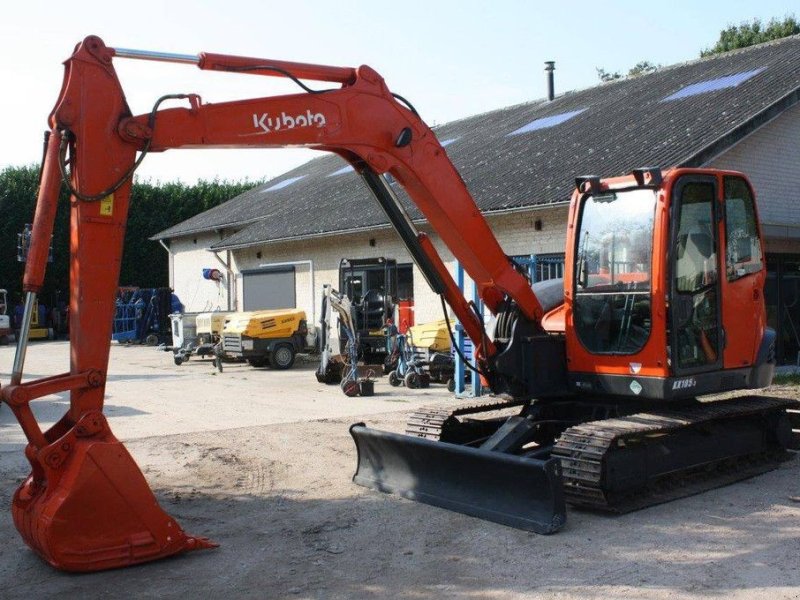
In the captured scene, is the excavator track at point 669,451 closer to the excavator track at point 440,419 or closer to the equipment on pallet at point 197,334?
the excavator track at point 440,419

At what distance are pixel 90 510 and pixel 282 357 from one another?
13.9m

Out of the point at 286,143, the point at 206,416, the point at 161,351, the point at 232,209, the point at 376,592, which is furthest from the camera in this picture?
the point at 232,209

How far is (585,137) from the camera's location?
18.4 meters

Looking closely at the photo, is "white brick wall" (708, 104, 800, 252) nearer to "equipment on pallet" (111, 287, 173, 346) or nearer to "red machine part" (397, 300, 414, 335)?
"red machine part" (397, 300, 414, 335)

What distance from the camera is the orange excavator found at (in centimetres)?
569

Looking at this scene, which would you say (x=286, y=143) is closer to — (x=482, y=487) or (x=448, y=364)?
(x=482, y=487)

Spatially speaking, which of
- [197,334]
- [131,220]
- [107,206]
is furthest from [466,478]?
[131,220]

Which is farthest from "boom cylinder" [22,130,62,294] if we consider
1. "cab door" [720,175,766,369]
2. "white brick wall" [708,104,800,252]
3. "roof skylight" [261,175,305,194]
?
"roof skylight" [261,175,305,194]

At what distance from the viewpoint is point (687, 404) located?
779 centimetres

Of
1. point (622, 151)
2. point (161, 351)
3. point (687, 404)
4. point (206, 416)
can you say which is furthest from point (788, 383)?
point (161, 351)

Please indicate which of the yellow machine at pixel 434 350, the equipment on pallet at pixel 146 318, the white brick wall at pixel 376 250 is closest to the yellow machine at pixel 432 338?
the yellow machine at pixel 434 350

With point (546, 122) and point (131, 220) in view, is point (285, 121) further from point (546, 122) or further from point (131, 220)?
point (131, 220)

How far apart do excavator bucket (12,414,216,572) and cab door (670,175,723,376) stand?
13.2 feet

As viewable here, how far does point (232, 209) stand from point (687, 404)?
23.9 meters
